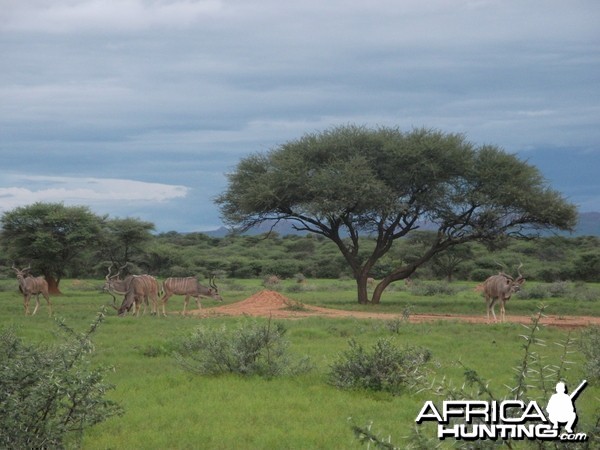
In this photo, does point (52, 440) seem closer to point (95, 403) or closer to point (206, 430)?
point (95, 403)

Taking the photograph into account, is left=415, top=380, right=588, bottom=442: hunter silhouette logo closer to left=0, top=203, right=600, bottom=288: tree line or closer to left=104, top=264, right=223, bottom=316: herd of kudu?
left=104, top=264, right=223, bottom=316: herd of kudu

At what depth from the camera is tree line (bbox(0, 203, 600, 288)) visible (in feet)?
135

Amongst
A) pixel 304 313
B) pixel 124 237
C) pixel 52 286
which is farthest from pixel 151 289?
pixel 124 237

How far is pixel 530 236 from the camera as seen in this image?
3350cm

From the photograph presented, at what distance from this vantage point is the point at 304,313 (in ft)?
86.5

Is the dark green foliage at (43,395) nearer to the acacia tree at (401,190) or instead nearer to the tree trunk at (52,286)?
the acacia tree at (401,190)

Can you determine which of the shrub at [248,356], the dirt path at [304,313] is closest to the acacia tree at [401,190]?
the dirt path at [304,313]

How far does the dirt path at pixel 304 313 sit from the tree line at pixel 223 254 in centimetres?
358

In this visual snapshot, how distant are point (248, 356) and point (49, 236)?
30.2m

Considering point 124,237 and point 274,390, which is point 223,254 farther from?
point 274,390

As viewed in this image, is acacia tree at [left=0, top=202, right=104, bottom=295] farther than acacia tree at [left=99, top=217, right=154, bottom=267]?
No

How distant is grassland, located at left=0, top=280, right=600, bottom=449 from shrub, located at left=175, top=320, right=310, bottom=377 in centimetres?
28

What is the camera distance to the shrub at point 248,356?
12430mm

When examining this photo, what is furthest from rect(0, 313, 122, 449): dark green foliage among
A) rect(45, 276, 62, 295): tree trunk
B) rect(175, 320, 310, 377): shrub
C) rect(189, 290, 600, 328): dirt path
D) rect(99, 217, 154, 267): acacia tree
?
rect(99, 217, 154, 267): acacia tree
